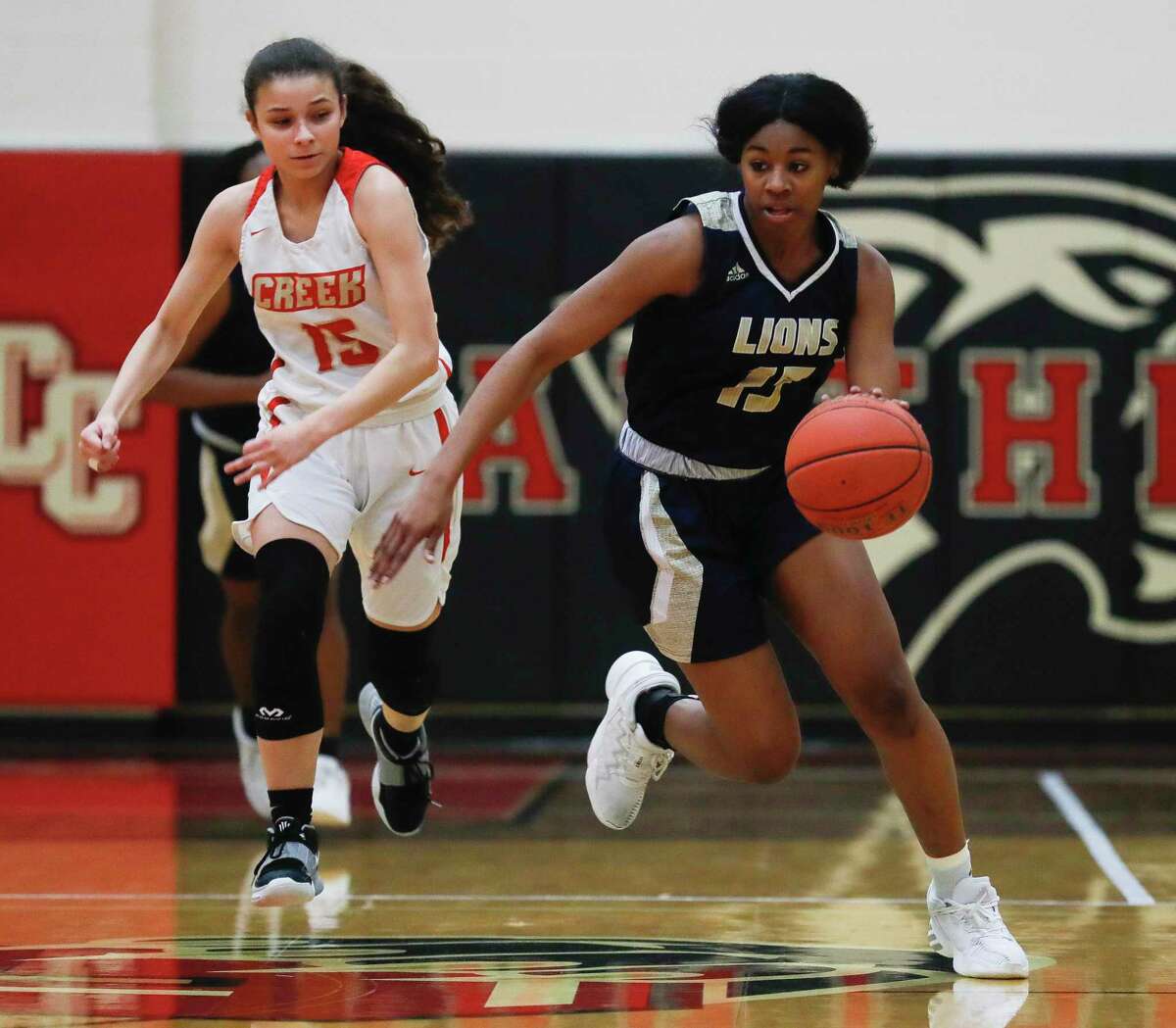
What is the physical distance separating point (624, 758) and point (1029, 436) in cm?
439

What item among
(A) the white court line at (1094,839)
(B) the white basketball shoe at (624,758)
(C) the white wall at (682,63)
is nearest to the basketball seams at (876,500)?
(B) the white basketball shoe at (624,758)

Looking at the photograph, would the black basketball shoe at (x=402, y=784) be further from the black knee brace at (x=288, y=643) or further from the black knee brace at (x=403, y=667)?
the black knee brace at (x=288, y=643)

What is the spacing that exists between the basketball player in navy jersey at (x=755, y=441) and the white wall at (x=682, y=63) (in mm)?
5133

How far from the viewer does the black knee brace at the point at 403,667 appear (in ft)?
15.5

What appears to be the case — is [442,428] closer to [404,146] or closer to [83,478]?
[404,146]

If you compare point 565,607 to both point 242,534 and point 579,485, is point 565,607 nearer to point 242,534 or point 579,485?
point 579,485

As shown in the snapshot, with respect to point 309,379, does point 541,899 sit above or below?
below

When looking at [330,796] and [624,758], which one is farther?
[330,796]

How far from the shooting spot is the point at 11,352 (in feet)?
28.3

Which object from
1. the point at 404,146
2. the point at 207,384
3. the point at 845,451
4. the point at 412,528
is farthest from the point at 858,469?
the point at 207,384

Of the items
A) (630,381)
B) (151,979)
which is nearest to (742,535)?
(630,381)

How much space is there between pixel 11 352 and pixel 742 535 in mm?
5400

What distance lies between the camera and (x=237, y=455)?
21.0ft

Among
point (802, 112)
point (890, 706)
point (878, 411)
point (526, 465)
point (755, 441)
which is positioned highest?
point (802, 112)
